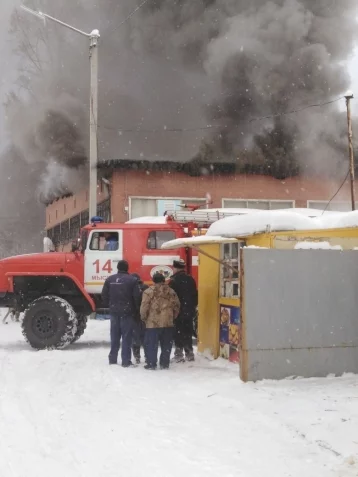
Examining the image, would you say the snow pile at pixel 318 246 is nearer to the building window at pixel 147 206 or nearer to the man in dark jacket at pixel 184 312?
the man in dark jacket at pixel 184 312

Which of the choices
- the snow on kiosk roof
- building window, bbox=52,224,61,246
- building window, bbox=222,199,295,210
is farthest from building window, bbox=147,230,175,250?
building window, bbox=52,224,61,246

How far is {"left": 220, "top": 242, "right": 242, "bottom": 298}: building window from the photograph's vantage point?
8.94 metres

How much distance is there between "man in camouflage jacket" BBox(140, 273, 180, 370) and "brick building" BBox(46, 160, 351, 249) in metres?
12.8

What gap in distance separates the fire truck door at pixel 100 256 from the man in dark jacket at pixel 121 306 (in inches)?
94.8

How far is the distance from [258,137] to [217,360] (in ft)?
57.1

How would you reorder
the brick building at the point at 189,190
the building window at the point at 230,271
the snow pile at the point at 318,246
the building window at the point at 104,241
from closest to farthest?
the snow pile at the point at 318,246
the building window at the point at 230,271
the building window at the point at 104,241
the brick building at the point at 189,190

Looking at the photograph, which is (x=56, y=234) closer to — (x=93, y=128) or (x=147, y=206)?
(x=147, y=206)

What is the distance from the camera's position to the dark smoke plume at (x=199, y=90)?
25.0 metres

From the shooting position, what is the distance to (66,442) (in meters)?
5.03

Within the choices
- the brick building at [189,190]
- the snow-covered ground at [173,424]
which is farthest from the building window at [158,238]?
the brick building at [189,190]

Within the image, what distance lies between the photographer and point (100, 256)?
11.6 metres

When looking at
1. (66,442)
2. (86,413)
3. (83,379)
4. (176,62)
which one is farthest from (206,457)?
(176,62)

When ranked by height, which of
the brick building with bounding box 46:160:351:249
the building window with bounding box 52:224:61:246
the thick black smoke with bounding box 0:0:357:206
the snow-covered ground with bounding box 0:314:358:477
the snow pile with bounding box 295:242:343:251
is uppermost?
the thick black smoke with bounding box 0:0:357:206

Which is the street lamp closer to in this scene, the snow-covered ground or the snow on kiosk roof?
the snow on kiosk roof
